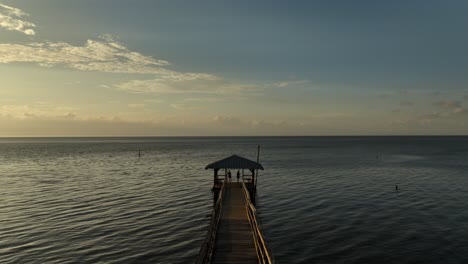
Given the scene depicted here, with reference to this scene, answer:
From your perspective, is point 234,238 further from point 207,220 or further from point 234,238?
point 207,220

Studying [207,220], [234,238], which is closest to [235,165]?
[207,220]

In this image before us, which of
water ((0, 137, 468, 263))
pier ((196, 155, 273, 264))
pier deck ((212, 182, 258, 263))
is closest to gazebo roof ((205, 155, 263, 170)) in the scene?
water ((0, 137, 468, 263))

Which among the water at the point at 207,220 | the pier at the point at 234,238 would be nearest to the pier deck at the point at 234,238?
the pier at the point at 234,238

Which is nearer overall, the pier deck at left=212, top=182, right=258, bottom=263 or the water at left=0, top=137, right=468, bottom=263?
the pier deck at left=212, top=182, right=258, bottom=263

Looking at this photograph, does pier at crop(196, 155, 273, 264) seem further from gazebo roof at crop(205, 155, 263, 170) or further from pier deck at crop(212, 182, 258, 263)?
gazebo roof at crop(205, 155, 263, 170)

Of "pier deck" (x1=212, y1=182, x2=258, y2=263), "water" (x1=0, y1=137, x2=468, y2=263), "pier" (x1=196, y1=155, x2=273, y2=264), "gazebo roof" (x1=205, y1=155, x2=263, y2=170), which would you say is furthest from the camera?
"gazebo roof" (x1=205, y1=155, x2=263, y2=170)

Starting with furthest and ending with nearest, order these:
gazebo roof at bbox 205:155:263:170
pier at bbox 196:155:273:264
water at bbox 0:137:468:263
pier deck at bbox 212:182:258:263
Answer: gazebo roof at bbox 205:155:263:170 → water at bbox 0:137:468:263 → pier deck at bbox 212:182:258:263 → pier at bbox 196:155:273:264

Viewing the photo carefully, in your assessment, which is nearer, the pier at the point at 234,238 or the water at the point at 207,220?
the pier at the point at 234,238

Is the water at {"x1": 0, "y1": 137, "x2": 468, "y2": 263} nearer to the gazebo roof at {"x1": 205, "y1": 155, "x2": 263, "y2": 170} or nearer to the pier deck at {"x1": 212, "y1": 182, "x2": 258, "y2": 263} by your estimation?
the pier deck at {"x1": 212, "y1": 182, "x2": 258, "y2": 263}

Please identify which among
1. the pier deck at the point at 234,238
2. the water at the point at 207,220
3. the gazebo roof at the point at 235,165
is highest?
the gazebo roof at the point at 235,165

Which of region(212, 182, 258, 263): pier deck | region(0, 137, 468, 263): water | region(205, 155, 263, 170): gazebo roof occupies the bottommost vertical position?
region(0, 137, 468, 263): water

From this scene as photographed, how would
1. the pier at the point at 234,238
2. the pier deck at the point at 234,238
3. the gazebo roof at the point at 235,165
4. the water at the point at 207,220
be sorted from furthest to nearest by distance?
the gazebo roof at the point at 235,165 < the water at the point at 207,220 < the pier deck at the point at 234,238 < the pier at the point at 234,238

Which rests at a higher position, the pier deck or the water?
the pier deck

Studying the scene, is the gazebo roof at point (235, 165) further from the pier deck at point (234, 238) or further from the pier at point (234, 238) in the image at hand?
the pier deck at point (234, 238)
